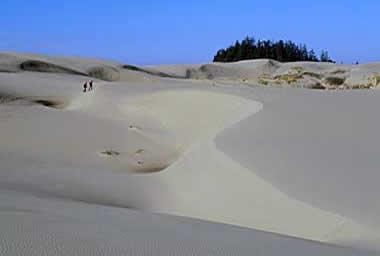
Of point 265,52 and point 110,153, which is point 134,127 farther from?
point 265,52

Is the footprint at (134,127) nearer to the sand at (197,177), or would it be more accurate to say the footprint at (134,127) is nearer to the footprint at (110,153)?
the sand at (197,177)

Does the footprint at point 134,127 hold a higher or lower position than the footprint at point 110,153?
higher

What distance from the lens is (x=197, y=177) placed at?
4543mm

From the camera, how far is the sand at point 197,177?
88.1 inches

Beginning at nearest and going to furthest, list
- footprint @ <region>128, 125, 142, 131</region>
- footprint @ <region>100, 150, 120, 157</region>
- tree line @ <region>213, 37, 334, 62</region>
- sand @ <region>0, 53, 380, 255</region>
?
sand @ <region>0, 53, 380, 255</region>
footprint @ <region>100, 150, 120, 157</region>
footprint @ <region>128, 125, 142, 131</region>
tree line @ <region>213, 37, 334, 62</region>

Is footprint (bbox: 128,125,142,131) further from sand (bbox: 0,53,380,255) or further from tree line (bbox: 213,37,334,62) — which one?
tree line (bbox: 213,37,334,62)

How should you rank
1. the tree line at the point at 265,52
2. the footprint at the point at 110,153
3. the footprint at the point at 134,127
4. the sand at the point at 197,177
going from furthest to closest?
1. the tree line at the point at 265,52
2. the footprint at the point at 134,127
3. the footprint at the point at 110,153
4. the sand at the point at 197,177

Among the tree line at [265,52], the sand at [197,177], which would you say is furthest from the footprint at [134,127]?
the tree line at [265,52]

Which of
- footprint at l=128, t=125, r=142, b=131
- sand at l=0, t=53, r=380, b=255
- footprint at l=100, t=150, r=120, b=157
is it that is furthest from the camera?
footprint at l=128, t=125, r=142, b=131

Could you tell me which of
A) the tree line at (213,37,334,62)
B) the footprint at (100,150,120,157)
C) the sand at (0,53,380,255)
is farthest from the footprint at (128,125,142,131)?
the tree line at (213,37,334,62)

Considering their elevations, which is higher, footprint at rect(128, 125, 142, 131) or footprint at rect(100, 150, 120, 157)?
footprint at rect(128, 125, 142, 131)

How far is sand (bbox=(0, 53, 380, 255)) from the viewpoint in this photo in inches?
88.1

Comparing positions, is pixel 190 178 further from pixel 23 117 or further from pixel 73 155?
pixel 23 117

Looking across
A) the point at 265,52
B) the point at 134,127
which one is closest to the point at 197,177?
the point at 134,127
